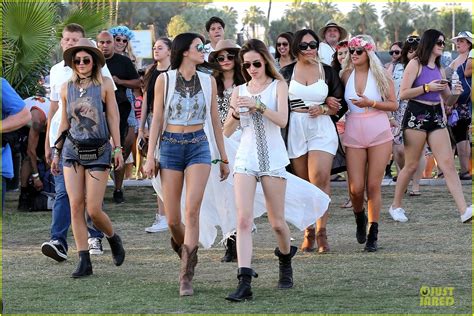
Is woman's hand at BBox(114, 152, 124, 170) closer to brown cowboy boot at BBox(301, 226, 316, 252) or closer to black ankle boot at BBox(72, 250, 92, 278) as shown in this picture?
black ankle boot at BBox(72, 250, 92, 278)

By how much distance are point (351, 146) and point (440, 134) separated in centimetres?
159

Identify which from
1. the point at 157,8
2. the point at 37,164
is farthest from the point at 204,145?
the point at 157,8

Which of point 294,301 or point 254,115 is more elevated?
point 254,115

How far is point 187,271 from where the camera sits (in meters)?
7.83

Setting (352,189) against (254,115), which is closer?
(254,115)

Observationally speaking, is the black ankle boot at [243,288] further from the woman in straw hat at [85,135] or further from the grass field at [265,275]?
the woman in straw hat at [85,135]

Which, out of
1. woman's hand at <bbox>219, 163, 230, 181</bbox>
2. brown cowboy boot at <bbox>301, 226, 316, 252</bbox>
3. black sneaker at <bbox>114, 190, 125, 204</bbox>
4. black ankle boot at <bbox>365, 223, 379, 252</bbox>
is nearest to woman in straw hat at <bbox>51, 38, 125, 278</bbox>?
woman's hand at <bbox>219, 163, 230, 181</bbox>

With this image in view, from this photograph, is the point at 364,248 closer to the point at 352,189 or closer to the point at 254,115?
the point at 352,189

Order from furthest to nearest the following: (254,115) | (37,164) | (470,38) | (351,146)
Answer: (470,38) → (37,164) → (351,146) → (254,115)

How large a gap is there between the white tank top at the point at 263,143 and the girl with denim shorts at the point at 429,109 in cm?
336

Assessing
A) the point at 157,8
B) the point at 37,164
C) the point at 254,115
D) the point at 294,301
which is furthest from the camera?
the point at 157,8

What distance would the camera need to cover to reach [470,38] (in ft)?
48.4


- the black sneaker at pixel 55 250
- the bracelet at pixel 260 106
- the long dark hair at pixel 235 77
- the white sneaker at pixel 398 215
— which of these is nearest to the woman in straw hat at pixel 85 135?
the black sneaker at pixel 55 250

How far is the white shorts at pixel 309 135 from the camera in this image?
31.0ft
